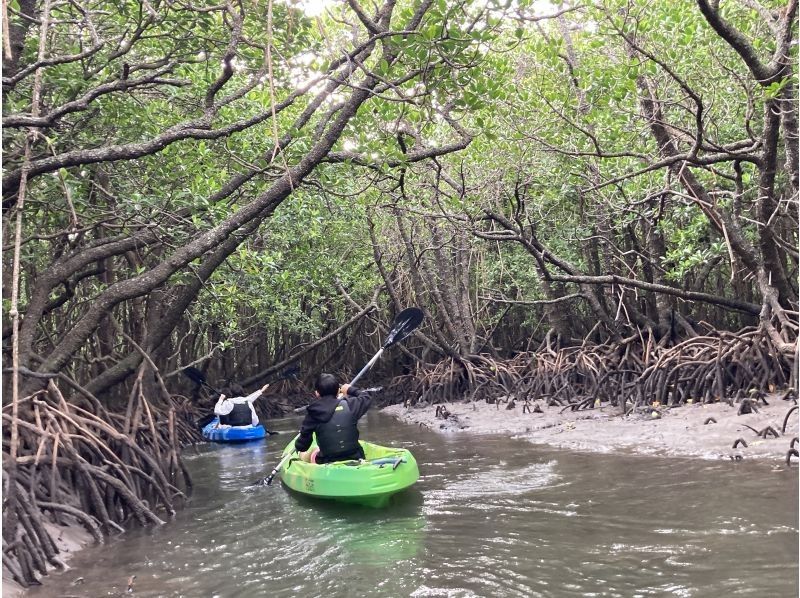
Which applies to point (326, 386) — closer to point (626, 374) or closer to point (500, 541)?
point (500, 541)

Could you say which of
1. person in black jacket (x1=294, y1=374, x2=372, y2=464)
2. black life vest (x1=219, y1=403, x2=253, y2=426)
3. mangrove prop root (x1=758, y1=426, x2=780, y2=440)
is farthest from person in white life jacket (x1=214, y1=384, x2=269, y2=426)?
mangrove prop root (x1=758, y1=426, x2=780, y2=440)

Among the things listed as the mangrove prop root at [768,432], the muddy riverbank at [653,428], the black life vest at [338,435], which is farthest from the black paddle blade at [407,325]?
the mangrove prop root at [768,432]

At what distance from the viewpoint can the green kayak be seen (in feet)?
18.7

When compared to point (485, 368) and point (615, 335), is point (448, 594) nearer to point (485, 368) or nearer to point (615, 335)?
point (615, 335)

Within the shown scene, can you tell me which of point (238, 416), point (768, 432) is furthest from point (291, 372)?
point (768, 432)

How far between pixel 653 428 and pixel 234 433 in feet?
20.8

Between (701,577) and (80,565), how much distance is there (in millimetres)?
3821

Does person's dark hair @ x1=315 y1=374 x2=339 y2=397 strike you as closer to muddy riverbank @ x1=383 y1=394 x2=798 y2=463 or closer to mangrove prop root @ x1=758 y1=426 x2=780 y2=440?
muddy riverbank @ x1=383 y1=394 x2=798 y2=463

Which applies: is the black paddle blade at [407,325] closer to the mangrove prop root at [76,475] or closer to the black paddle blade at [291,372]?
the mangrove prop root at [76,475]

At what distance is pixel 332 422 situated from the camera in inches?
245

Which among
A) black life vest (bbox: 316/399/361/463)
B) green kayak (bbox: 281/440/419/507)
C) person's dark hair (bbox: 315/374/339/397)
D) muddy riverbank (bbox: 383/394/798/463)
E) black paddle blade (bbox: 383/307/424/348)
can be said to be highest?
black paddle blade (bbox: 383/307/424/348)

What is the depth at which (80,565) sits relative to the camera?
4.59m

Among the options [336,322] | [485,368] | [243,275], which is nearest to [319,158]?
[243,275]

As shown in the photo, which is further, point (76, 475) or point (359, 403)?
point (359, 403)
